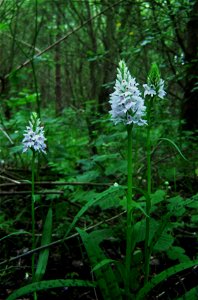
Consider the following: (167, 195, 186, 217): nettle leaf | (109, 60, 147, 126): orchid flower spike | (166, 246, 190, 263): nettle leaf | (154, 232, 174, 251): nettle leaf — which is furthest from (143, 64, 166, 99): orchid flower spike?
(166, 246, 190, 263): nettle leaf

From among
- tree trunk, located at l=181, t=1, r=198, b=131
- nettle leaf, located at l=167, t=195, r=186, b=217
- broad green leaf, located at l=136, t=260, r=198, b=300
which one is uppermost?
tree trunk, located at l=181, t=1, r=198, b=131

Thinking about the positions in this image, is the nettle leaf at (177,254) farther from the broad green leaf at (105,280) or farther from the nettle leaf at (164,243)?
the broad green leaf at (105,280)

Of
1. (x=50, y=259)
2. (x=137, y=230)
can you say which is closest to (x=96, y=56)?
(x=50, y=259)

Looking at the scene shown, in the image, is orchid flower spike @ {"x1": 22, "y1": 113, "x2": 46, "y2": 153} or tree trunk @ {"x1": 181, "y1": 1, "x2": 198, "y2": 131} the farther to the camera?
tree trunk @ {"x1": 181, "y1": 1, "x2": 198, "y2": 131}

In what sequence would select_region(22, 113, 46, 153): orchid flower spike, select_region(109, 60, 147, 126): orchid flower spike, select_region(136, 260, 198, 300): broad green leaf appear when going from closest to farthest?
1. select_region(136, 260, 198, 300): broad green leaf
2. select_region(109, 60, 147, 126): orchid flower spike
3. select_region(22, 113, 46, 153): orchid flower spike

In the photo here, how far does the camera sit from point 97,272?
1.67m

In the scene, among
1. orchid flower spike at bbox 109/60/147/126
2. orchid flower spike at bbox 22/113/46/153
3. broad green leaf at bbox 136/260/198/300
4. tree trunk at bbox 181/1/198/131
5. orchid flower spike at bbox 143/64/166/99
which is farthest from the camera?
tree trunk at bbox 181/1/198/131

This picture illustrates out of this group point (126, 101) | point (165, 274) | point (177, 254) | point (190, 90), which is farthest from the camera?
point (190, 90)

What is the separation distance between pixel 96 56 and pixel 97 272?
9.43ft

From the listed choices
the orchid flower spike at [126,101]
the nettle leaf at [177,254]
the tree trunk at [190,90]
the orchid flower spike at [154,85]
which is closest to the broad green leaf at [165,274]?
the nettle leaf at [177,254]

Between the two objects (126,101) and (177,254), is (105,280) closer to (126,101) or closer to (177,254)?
(177,254)

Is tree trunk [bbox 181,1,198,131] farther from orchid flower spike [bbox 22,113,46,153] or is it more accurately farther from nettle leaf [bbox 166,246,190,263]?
orchid flower spike [bbox 22,113,46,153]

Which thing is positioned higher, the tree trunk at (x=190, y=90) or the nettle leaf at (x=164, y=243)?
the tree trunk at (x=190, y=90)

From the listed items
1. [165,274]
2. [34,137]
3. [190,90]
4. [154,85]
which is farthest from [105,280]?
[190,90]
